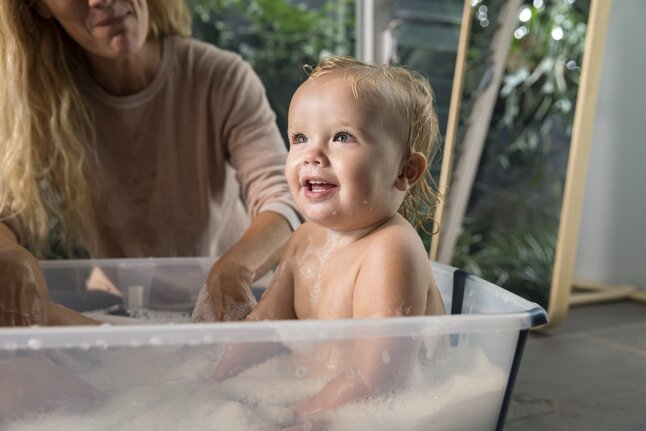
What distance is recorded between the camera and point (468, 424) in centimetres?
64

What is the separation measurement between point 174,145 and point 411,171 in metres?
0.63

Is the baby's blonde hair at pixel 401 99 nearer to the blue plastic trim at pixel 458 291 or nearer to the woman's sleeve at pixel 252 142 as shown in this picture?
the blue plastic trim at pixel 458 291

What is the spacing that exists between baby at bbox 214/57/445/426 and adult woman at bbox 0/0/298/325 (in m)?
0.30

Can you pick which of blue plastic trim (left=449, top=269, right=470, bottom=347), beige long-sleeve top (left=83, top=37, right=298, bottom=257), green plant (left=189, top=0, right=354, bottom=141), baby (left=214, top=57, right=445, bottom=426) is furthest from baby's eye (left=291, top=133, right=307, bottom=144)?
green plant (left=189, top=0, right=354, bottom=141)

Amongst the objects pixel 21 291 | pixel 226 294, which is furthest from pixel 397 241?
pixel 21 291

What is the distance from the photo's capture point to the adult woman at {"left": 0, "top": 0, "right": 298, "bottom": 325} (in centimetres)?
112

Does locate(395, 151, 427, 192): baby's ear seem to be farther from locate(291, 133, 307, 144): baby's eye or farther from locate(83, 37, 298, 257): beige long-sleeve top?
locate(83, 37, 298, 257): beige long-sleeve top

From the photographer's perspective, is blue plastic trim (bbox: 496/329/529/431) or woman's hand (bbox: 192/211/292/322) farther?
woman's hand (bbox: 192/211/292/322)

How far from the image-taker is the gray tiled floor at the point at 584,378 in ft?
3.35

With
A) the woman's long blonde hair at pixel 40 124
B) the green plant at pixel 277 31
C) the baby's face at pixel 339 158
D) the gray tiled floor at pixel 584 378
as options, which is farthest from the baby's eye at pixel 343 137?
the green plant at pixel 277 31

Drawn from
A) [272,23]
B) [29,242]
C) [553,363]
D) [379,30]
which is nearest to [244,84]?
[29,242]

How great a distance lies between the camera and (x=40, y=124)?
1183 millimetres

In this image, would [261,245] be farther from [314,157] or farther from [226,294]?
[314,157]

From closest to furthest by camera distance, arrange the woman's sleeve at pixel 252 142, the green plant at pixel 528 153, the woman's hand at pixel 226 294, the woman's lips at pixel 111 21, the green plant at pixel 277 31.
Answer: the woman's hand at pixel 226 294 → the woman's lips at pixel 111 21 → the woman's sleeve at pixel 252 142 → the green plant at pixel 528 153 → the green plant at pixel 277 31
